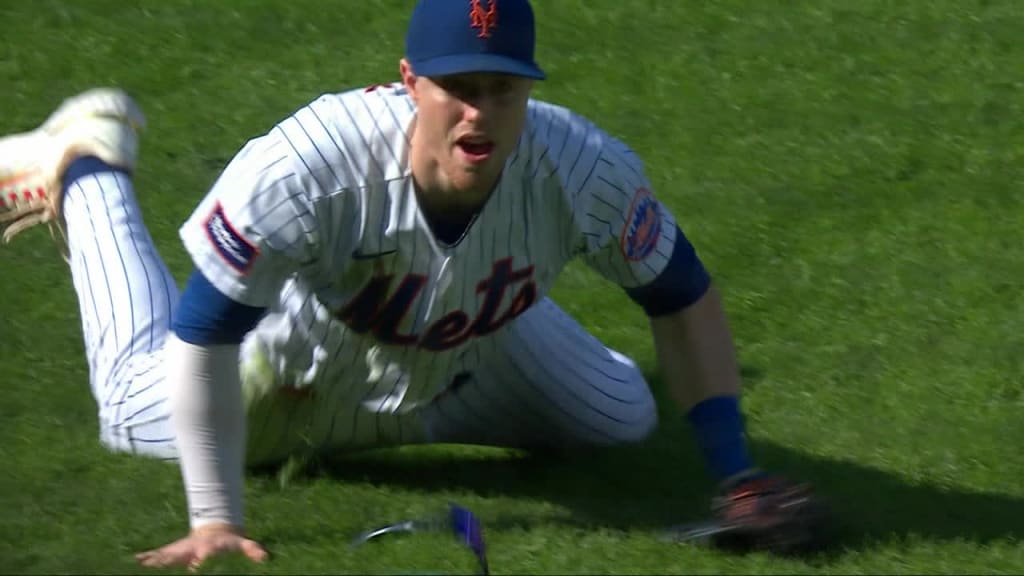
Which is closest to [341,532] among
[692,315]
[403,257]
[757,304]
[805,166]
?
[403,257]

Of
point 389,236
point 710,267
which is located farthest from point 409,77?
point 710,267

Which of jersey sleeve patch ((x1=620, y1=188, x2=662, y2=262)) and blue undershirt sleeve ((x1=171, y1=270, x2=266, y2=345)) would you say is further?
jersey sleeve patch ((x1=620, y1=188, x2=662, y2=262))

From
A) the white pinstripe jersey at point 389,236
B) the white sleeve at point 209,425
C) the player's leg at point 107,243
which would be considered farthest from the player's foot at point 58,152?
the white sleeve at point 209,425

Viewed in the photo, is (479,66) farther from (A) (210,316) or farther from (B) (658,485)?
(B) (658,485)

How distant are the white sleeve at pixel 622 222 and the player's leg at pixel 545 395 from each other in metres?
0.45

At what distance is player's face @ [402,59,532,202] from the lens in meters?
3.07

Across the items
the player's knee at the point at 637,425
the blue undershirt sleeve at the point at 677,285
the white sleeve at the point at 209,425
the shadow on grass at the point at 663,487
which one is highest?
the blue undershirt sleeve at the point at 677,285

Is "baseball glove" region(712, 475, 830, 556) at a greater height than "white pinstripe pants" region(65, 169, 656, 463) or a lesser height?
lesser

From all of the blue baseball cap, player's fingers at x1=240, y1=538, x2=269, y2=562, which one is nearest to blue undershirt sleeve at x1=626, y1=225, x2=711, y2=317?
the blue baseball cap

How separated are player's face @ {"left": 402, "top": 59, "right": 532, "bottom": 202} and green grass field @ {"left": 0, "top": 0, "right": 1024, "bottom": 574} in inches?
27.9

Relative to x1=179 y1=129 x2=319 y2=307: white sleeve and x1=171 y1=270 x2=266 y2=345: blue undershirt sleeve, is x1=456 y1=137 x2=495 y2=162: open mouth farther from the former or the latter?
x1=171 y1=270 x2=266 y2=345: blue undershirt sleeve

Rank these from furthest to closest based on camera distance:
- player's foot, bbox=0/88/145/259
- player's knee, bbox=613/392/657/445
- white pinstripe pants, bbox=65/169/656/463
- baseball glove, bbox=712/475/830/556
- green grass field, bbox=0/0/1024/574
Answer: player's foot, bbox=0/88/145/259 < player's knee, bbox=613/392/657/445 < white pinstripe pants, bbox=65/169/656/463 < green grass field, bbox=0/0/1024/574 < baseball glove, bbox=712/475/830/556

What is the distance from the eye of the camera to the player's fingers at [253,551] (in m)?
3.17

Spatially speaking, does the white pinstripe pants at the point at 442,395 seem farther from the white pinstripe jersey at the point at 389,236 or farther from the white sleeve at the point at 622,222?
the white sleeve at the point at 622,222
